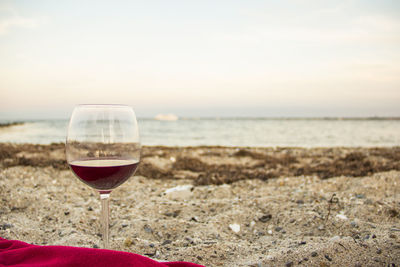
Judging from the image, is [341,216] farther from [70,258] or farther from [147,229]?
[70,258]

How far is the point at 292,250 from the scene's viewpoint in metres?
2.59

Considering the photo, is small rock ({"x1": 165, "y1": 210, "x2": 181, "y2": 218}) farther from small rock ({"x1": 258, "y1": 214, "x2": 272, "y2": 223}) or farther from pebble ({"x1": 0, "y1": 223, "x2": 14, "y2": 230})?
pebble ({"x1": 0, "y1": 223, "x2": 14, "y2": 230})

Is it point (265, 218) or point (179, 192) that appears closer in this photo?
point (265, 218)

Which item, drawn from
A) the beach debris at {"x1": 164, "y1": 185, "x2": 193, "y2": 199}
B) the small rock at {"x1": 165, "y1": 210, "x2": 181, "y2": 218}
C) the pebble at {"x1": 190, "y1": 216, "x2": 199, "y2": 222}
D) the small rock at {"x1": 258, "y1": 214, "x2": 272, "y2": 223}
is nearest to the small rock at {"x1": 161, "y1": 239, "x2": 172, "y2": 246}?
the pebble at {"x1": 190, "y1": 216, "x2": 199, "y2": 222}

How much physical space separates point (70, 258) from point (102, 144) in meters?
0.64

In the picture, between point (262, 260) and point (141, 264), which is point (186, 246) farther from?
point (141, 264)

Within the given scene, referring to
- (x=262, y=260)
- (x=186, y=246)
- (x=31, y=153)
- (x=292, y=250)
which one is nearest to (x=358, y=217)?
(x=292, y=250)

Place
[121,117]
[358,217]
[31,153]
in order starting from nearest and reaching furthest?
[121,117] → [358,217] → [31,153]

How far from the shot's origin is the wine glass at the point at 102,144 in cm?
177

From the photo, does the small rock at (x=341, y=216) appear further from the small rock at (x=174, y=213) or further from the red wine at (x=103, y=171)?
the red wine at (x=103, y=171)

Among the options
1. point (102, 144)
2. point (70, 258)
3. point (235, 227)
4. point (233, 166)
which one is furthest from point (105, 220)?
point (233, 166)

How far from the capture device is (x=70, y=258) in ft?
5.22

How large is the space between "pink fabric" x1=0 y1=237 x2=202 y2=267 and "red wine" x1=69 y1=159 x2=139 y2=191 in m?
0.37

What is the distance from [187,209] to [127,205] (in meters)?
0.99
